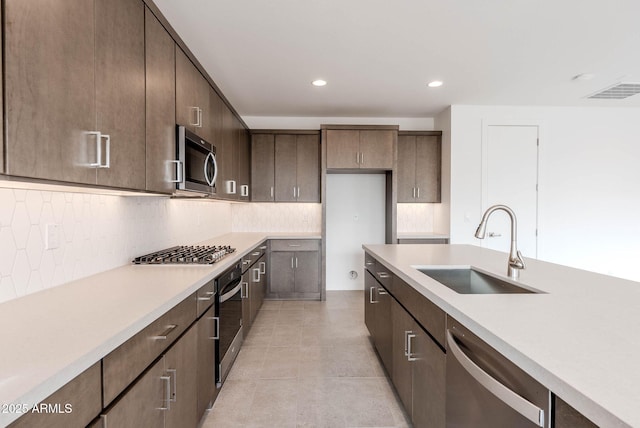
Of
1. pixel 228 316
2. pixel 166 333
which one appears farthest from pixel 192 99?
pixel 166 333

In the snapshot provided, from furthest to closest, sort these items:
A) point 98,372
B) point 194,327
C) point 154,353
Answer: point 194,327 < point 154,353 < point 98,372

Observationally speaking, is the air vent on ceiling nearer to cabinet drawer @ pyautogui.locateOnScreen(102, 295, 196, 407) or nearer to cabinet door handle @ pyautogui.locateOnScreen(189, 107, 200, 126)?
cabinet door handle @ pyautogui.locateOnScreen(189, 107, 200, 126)

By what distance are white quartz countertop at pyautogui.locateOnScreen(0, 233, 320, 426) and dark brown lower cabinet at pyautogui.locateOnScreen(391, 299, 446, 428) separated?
1139 millimetres

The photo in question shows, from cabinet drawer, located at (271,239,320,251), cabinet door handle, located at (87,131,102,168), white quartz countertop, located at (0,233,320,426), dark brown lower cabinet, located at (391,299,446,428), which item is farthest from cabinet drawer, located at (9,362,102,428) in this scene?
cabinet drawer, located at (271,239,320,251)

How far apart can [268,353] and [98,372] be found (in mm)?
2039

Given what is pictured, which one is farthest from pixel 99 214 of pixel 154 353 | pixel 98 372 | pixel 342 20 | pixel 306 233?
pixel 306 233

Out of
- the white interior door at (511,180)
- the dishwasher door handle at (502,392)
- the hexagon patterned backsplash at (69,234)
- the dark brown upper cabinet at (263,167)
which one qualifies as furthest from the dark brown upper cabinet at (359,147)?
the dishwasher door handle at (502,392)

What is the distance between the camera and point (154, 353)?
3.88ft

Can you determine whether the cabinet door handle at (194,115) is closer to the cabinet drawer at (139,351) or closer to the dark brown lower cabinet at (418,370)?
the cabinet drawer at (139,351)

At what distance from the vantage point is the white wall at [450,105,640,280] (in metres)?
4.30

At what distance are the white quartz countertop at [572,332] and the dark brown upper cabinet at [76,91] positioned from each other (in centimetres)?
146

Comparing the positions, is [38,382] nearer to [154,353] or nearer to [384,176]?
[154,353]

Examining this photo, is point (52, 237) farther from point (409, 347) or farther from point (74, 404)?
point (409, 347)

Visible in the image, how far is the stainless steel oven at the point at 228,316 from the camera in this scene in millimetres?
2024
